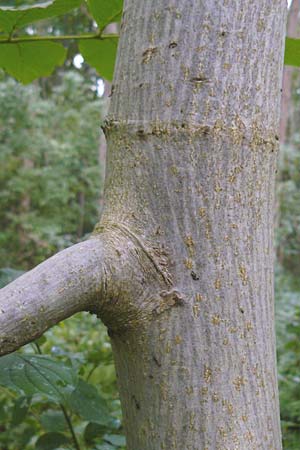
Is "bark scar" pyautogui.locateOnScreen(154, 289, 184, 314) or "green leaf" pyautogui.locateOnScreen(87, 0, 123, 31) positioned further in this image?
"green leaf" pyautogui.locateOnScreen(87, 0, 123, 31)

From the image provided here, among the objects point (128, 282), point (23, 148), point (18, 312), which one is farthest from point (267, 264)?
point (23, 148)

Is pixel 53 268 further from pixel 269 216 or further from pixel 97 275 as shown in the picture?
pixel 269 216

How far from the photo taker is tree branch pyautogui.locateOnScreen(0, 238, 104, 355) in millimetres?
514

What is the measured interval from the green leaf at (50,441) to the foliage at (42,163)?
7.44m

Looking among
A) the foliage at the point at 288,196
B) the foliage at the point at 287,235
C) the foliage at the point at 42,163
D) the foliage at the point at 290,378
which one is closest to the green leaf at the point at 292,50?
the foliage at the point at 290,378

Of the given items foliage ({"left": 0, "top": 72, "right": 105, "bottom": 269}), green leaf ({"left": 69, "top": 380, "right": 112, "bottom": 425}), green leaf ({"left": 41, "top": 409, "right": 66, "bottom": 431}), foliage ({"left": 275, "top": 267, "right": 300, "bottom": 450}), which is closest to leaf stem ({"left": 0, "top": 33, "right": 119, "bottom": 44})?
green leaf ({"left": 69, "top": 380, "right": 112, "bottom": 425})

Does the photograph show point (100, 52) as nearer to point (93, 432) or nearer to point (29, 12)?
point (29, 12)

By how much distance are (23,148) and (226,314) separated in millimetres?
9050

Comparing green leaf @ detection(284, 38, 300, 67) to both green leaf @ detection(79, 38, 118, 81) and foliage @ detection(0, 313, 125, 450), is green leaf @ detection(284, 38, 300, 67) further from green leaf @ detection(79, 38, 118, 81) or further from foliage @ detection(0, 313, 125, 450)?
foliage @ detection(0, 313, 125, 450)

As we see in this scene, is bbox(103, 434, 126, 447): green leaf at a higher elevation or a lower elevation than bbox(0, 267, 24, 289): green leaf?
lower

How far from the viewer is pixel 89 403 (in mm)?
1203

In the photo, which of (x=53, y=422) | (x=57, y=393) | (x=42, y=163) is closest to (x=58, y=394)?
(x=57, y=393)

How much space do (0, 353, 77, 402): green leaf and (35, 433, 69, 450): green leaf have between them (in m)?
0.31

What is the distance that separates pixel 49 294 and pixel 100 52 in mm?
592
